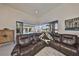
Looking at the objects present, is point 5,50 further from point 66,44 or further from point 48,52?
point 66,44

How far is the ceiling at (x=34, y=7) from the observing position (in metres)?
1.86

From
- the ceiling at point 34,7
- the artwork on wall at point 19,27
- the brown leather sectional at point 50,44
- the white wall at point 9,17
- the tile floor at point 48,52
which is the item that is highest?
the ceiling at point 34,7

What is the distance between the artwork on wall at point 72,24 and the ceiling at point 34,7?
35 cm

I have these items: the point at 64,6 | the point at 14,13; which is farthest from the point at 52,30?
the point at 14,13

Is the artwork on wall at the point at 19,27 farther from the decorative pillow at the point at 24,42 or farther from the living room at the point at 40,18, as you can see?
the decorative pillow at the point at 24,42

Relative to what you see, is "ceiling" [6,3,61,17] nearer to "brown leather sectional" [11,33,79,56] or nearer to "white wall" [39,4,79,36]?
"white wall" [39,4,79,36]

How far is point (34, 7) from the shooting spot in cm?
189

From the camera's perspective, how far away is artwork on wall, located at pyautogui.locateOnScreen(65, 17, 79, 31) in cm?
181

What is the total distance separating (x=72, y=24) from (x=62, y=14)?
0.80ft

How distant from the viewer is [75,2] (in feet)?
5.99

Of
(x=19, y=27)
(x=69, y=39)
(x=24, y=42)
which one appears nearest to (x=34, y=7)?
(x=19, y=27)

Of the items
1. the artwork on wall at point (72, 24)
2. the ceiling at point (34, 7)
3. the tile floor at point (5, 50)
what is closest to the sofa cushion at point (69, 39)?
the artwork on wall at point (72, 24)

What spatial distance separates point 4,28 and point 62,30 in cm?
100

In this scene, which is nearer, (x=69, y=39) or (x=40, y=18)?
(x=69, y=39)
